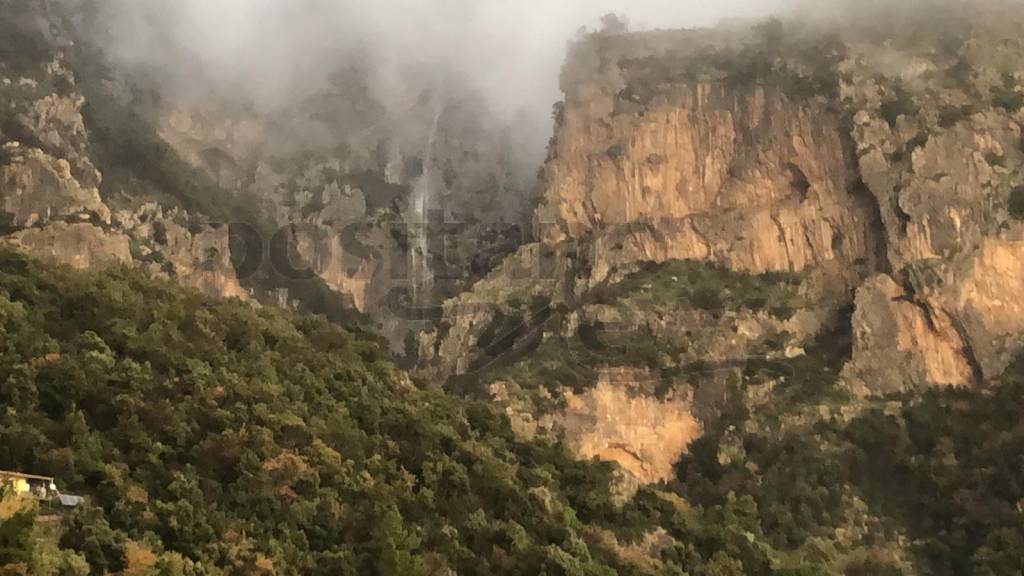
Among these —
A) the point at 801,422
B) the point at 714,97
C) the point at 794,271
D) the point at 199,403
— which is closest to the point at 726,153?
the point at 714,97

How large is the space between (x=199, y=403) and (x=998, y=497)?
33.7 metres

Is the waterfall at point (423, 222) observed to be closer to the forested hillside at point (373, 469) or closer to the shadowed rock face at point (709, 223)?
the shadowed rock face at point (709, 223)

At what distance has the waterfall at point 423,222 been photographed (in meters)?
88.6

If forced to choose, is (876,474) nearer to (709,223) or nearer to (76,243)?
(709,223)

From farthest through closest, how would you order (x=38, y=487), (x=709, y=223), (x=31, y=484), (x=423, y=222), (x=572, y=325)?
1. (x=423, y=222)
2. (x=709, y=223)
3. (x=572, y=325)
4. (x=31, y=484)
5. (x=38, y=487)

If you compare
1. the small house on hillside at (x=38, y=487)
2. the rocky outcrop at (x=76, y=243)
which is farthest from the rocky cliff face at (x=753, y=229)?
the small house on hillside at (x=38, y=487)

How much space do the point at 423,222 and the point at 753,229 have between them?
3810 centimetres

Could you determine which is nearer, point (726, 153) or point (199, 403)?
point (199, 403)

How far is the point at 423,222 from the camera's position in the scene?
95250mm

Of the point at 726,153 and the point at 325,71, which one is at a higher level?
the point at 325,71

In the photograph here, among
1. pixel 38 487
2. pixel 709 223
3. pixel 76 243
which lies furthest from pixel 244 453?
pixel 709 223

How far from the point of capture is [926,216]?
2274 inches

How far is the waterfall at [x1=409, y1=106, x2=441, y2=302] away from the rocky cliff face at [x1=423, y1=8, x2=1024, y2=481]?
57.4ft

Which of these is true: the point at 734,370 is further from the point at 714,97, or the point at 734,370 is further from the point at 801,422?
the point at 714,97
